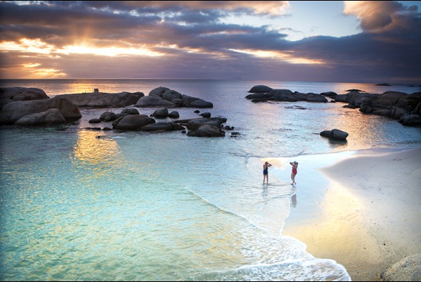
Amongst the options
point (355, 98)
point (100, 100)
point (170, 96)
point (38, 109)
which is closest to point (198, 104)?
point (170, 96)

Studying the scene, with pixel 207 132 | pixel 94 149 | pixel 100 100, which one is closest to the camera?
pixel 94 149

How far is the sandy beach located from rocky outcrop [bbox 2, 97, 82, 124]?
33.7 metres

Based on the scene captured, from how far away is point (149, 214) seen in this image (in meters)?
12.3

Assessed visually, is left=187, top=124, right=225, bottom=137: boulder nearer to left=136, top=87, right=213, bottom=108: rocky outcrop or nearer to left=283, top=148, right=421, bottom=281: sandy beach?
left=283, top=148, right=421, bottom=281: sandy beach

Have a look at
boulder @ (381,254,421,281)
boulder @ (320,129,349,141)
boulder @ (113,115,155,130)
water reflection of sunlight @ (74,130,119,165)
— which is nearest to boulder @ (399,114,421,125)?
boulder @ (320,129,349,141)

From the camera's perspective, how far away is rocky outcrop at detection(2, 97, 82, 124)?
3494 centimetres

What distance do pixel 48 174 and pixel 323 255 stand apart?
52.3 ft

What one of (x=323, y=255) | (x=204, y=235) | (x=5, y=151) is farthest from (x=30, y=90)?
(x=323, y=255)

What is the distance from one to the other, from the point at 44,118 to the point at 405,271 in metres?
37.8

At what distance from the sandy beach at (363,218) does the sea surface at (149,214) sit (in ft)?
2.12

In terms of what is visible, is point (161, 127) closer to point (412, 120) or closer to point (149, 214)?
point (149, 214)

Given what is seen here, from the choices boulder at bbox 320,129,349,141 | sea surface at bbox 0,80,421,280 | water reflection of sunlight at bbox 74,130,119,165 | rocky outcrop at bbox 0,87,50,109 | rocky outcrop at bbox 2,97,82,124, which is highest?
rocky outcrop at bbox 0,87,50,109

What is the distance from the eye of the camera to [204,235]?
10594 mm

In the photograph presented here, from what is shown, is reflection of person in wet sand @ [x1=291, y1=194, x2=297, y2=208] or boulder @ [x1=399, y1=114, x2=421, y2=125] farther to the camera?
boulder @ [x1=399, y1=114, x2=421, y2=125]
